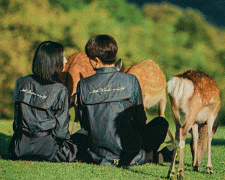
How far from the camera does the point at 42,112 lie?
3.49m

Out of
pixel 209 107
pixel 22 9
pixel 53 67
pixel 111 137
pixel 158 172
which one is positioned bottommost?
pixel 158 172

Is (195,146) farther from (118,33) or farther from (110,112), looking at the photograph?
(118,33)

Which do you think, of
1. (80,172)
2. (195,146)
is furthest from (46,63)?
(195,146)

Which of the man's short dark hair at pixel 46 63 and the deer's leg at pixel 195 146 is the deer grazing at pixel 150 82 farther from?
the man's short dark hair at pixel 46 63

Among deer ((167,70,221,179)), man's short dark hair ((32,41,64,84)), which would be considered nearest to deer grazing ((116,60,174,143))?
deer ((167,70,221,179))

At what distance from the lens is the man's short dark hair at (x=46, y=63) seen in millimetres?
3465

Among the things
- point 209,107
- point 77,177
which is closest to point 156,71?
point 209,107

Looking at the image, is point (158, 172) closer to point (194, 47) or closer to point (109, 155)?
point (109, 155)

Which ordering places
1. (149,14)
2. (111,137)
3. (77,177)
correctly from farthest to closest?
(149,14), (111,137), (77,177)

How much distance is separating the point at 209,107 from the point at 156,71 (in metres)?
2.98

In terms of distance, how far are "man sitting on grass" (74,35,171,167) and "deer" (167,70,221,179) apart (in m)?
0.41

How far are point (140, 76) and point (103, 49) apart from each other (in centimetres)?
282

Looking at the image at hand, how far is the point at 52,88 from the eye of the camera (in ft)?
11.5

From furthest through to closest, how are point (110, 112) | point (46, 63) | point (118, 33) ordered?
point (118, 33), point (46, 63), point (110, 112)
